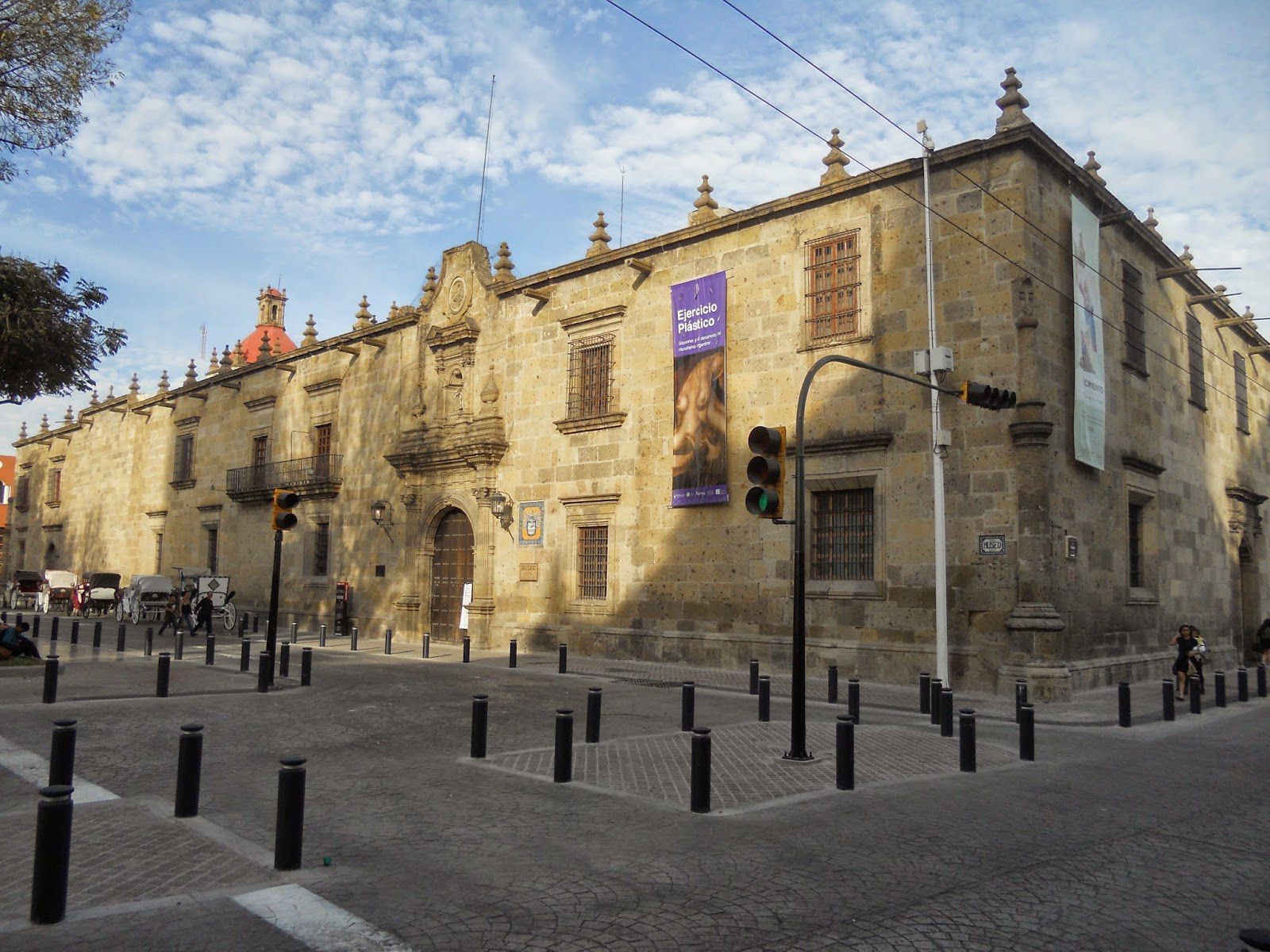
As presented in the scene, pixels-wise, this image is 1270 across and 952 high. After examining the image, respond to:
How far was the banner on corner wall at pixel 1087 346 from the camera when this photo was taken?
55.4 ft

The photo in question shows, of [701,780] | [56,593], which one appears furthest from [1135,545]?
[56,593]

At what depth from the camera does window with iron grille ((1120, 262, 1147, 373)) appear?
1995 cm

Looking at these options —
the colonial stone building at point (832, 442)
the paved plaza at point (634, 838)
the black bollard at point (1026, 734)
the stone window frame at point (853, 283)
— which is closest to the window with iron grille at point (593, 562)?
the colonial stone building at point (832, 442)

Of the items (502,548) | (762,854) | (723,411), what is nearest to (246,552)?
(502,548)

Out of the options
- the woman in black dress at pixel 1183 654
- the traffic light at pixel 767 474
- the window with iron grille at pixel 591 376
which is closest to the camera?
the traffic light at pixel 767 474

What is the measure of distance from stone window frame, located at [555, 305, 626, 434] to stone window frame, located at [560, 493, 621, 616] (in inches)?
68.4

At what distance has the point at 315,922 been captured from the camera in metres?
4.72

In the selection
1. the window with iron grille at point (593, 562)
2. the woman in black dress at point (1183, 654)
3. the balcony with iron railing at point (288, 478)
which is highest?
the balcony with iron railing at point (288, 478)

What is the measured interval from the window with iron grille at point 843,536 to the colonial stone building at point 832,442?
0.05 metres

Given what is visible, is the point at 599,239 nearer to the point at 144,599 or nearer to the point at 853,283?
the point at 853,283

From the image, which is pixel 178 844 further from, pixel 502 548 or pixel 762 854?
pixel 502 548

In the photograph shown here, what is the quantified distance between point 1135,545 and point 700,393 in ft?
30.9

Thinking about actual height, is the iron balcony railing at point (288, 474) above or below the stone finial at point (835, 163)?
below

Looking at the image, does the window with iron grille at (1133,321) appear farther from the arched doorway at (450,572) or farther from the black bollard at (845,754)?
the arched doorway at (450,572)
